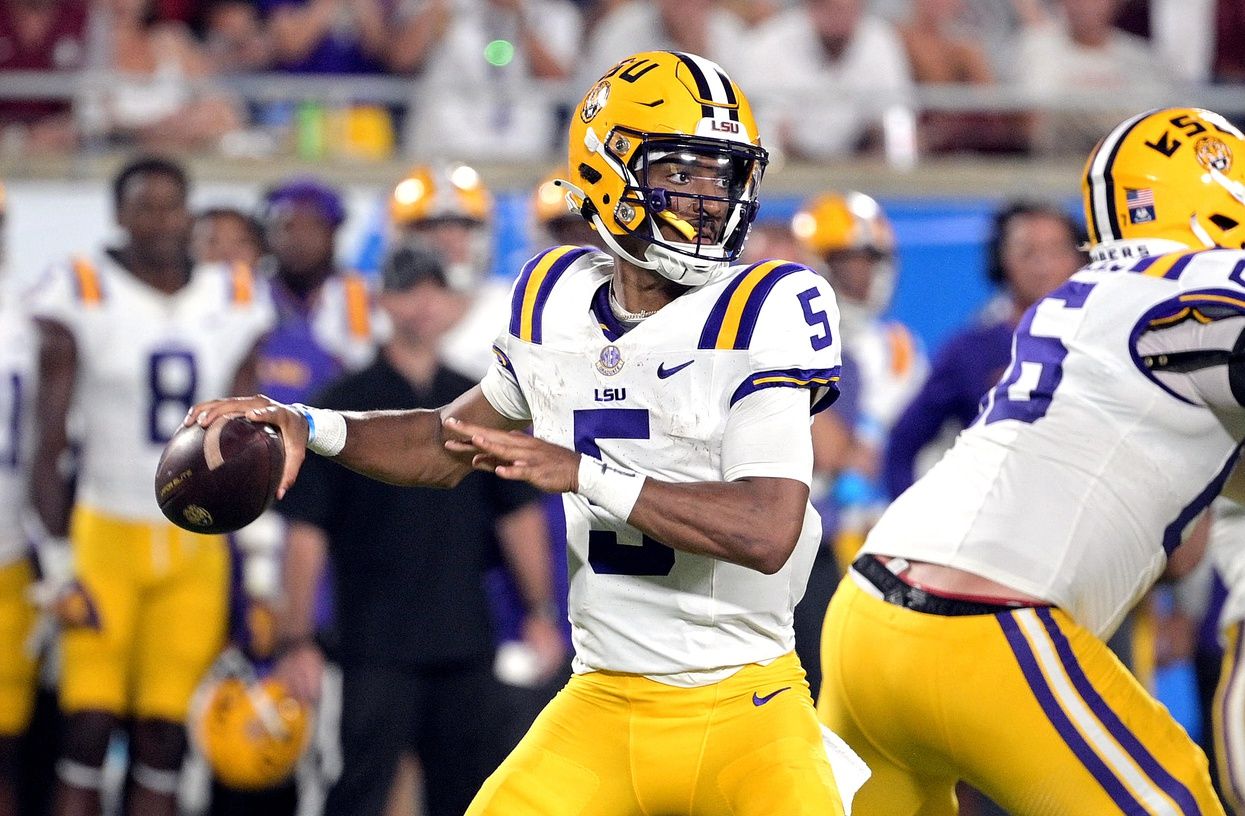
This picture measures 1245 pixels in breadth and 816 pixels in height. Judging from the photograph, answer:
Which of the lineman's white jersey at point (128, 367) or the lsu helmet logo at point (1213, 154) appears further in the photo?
the lineman's white jersey at point (128, 367)

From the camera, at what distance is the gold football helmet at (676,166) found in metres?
3.35

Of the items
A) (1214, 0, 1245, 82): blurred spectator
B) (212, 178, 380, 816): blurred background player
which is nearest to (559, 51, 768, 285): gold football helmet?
(212, 178, 380, 816): blurred background player

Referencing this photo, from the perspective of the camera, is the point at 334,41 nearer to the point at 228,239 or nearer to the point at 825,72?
the point at 228,239

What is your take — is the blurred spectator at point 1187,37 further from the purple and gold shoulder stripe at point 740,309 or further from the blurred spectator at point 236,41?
the purple and gold shoulder stripe at point 740,309

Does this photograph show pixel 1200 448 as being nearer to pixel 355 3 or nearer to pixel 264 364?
pixel 264 364

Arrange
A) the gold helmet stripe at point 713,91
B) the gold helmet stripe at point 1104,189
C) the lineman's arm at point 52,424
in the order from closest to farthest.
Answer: the gold helmet stripe at point 713,91, the gold helmet stripe at point 1104,189, the lineman's arm at point 52,424

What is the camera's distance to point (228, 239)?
7.70 meters

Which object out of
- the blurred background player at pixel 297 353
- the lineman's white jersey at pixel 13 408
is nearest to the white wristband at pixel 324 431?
the blurred background player at pixel 297 353

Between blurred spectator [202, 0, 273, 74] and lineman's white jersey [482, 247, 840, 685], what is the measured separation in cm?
639

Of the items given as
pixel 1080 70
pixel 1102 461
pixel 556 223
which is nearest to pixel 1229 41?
pixel 1080 70

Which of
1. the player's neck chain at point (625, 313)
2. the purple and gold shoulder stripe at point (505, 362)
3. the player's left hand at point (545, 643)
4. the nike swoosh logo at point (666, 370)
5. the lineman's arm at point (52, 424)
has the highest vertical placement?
the player's neck chain at point (625, 313)

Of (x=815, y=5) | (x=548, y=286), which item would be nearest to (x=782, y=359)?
(x=548, y=286)

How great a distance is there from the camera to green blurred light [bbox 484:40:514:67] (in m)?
9.16

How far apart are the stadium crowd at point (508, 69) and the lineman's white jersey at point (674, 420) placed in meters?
5.57
